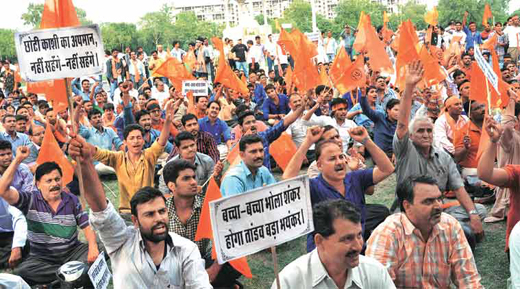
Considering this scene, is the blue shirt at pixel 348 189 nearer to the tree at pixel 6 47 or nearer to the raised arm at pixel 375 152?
the raised arm at pixel 375 152

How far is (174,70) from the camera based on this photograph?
10414 millimetres

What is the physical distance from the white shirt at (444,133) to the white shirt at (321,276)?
4.13 meters

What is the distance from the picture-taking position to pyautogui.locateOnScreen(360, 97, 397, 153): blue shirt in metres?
8.60

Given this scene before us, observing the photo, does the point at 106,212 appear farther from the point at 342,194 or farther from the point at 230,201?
the point at 342,194

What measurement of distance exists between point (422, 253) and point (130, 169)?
3.61 m

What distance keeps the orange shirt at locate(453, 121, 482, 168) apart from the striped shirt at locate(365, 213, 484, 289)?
141 inches

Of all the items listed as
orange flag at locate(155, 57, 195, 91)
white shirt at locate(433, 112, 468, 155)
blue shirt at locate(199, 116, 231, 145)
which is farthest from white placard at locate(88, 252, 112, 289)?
orange flag at locate(155, 57, 195, 91)

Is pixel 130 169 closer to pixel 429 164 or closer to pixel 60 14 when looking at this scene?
pixel 60 14

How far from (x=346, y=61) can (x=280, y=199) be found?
24.1ft

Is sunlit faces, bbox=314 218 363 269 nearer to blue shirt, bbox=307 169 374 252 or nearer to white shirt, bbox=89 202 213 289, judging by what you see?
white shirt, bbox=89 202 213 289

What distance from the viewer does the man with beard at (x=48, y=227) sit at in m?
5.18

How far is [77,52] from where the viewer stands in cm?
441

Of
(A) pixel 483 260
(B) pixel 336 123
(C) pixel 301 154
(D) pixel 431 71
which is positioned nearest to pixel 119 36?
(D) pixel 431 71

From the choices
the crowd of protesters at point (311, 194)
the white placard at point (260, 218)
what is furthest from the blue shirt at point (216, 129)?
the white placard at point (260, 218)
